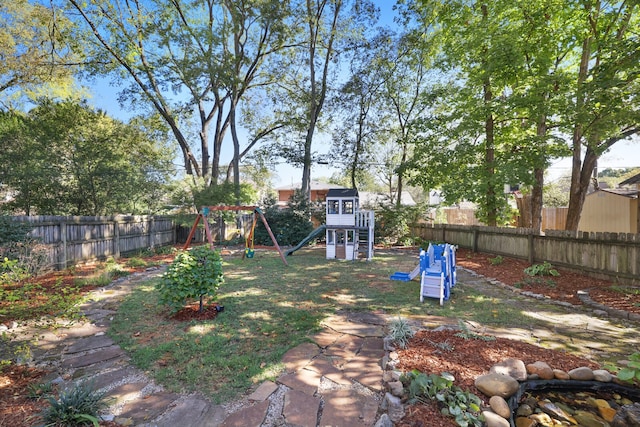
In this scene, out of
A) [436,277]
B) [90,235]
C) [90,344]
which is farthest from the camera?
[90,235]

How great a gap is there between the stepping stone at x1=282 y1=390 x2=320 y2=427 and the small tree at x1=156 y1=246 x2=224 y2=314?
221cm

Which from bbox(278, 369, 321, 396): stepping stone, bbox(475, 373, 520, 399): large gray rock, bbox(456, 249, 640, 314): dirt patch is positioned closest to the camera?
bbox(475, 373, 520, 399): large gray rock

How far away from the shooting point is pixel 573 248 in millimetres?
6137

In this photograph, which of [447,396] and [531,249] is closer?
[447,396]

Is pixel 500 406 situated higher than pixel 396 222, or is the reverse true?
pixel 396 222

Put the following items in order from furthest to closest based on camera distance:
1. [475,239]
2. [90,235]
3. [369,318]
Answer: [475,239]
[90,235]
[369,318]

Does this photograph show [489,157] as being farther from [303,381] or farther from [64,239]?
[64,239]

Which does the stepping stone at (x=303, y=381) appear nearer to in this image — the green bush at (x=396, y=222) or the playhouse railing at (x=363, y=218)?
the playhouse railing at (x=363, y=218)

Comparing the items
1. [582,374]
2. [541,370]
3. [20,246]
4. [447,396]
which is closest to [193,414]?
[447,396]

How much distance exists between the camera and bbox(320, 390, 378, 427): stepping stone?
6.58 feet

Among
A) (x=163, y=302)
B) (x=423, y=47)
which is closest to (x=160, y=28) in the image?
(x=423, y=47)

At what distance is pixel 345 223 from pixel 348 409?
313 inches

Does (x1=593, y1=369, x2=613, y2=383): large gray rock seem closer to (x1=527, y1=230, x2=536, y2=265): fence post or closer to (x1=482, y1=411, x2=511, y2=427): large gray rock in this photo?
(x1=482, y1=411, x2=511, y2=427): large gray rock

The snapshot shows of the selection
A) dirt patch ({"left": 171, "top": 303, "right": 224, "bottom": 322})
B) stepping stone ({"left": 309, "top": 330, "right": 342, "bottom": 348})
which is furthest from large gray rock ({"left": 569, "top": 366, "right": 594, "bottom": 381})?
dirt patch ({"left": 171, "top": 303, "right": 224, "bottom": 322})
